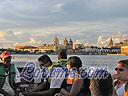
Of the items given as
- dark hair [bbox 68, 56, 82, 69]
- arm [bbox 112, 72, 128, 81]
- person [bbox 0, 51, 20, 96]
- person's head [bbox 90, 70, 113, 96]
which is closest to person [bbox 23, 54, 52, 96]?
person [bbox 0, 51, 20, 96]

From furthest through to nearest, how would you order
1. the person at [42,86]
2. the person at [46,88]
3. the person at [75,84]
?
the person at [42,86]
the person at [46,88]
the person at [75,84]

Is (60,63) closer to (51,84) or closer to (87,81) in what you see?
(51,84)

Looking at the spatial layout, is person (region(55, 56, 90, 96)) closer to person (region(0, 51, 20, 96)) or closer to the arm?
the arm

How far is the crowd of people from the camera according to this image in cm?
427

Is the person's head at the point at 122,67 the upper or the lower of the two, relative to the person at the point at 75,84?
upper

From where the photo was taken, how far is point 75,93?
623cm

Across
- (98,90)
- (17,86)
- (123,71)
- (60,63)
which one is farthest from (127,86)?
(17,86)

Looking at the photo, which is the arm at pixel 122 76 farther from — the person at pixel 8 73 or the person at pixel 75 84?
the person at pixel 8 73

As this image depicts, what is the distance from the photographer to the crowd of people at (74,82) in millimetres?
4273

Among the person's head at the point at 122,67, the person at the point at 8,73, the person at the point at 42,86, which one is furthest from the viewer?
the person at the point at 8,73

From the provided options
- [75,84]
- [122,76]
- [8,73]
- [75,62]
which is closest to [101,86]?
A: [122,76]

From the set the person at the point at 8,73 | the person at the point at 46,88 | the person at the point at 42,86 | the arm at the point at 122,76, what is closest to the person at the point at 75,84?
the person at the point at 46,88

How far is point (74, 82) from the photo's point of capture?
245 inches

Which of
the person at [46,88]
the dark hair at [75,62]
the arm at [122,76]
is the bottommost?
the person at [46,88]
